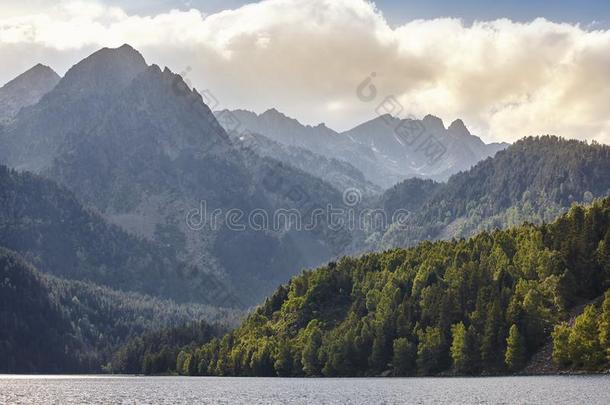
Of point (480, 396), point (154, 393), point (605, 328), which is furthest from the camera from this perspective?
point (154, 393)

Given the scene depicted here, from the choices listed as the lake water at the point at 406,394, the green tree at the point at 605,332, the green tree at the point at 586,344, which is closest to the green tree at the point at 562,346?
the green tree at the point at 586,344

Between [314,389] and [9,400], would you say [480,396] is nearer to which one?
[314,389]

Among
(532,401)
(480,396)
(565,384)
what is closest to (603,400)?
(532,401)

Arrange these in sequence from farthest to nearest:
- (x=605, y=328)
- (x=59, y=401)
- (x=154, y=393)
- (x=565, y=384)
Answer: (x=154, y=393), (x=605, y=328), (x=59, y=401), (x=565, y=384)

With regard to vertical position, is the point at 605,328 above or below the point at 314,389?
above

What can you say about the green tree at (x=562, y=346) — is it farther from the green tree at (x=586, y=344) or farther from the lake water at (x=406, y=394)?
the lake water at (x=406, y=394)

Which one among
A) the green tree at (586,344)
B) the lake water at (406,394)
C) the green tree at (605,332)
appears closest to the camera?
the lake water at (406,394)

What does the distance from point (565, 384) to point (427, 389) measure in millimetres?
25892

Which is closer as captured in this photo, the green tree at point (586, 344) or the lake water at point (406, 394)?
the lake water at point (406, 394)

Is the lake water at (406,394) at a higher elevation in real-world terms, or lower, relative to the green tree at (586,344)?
lower

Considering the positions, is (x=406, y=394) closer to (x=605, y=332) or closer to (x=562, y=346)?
(x=605, y=332)

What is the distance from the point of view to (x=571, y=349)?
185500mm

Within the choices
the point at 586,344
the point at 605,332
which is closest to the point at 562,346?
the point at 586,344

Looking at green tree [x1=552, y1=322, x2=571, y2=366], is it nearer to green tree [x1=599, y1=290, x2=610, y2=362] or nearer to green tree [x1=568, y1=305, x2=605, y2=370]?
green tree [x1=568, y1=305, x2=605, y2=370]
